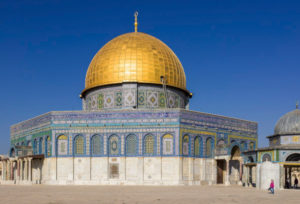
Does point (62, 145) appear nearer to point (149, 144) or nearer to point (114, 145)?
point (114, 145)

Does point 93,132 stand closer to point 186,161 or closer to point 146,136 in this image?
point 146,136

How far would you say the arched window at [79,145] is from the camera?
3425 cm

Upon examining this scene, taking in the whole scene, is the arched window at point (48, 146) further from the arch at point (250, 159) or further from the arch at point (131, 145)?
the arch at point (250, 159)

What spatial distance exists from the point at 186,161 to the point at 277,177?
8.79 metres

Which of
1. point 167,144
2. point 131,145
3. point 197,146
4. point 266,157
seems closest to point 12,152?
point 131,145

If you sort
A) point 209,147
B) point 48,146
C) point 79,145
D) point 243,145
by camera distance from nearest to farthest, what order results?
1. point 79,145
2. point 48,146
3. point 209,147
4. point 243,145

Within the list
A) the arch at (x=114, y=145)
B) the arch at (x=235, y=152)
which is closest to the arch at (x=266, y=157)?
the arch at (x=235, y=152)

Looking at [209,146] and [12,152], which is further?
[12,152]

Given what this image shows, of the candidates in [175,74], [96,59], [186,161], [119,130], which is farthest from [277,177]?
[96,59]

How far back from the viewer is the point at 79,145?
34438 millimetres

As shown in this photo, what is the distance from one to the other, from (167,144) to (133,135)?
2618 millimetres

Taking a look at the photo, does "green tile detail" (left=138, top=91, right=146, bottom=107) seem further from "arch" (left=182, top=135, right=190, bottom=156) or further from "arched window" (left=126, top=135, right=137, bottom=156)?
"arch" (left=182, top=135, right=190, bottom=156)

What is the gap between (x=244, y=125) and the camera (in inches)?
1570

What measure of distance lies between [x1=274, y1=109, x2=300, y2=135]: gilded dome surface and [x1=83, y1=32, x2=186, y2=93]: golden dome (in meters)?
9.44
